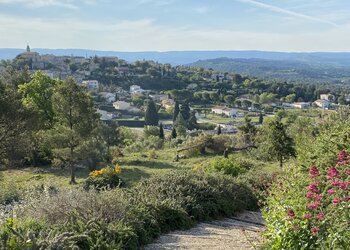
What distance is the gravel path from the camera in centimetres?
649

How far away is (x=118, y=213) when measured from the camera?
22.3 feet

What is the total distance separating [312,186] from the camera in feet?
15.5

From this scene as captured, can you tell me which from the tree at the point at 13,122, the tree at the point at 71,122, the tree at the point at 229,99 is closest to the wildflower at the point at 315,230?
the tree at the point at 13,122

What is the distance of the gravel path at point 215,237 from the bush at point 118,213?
0.83ft

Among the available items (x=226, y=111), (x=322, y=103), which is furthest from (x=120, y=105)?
(x=322, y=103)

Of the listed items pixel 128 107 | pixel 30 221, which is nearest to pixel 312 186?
pixel 30 221

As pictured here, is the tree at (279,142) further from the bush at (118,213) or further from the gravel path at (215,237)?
the gravel path at (215,237)

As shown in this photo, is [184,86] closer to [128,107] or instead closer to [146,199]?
[128,107]

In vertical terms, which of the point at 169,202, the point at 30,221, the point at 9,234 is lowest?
the point at 169,202

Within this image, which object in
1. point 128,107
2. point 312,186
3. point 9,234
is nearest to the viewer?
point 9,234

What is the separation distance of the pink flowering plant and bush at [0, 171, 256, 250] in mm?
2309

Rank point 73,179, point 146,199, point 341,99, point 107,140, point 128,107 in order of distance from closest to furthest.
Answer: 1. point 146,199
2. point 73,179
3. point 107,140
4. point 128,107
5. point 341,99

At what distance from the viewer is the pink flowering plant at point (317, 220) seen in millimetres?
4316

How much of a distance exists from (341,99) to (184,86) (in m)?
36.3
